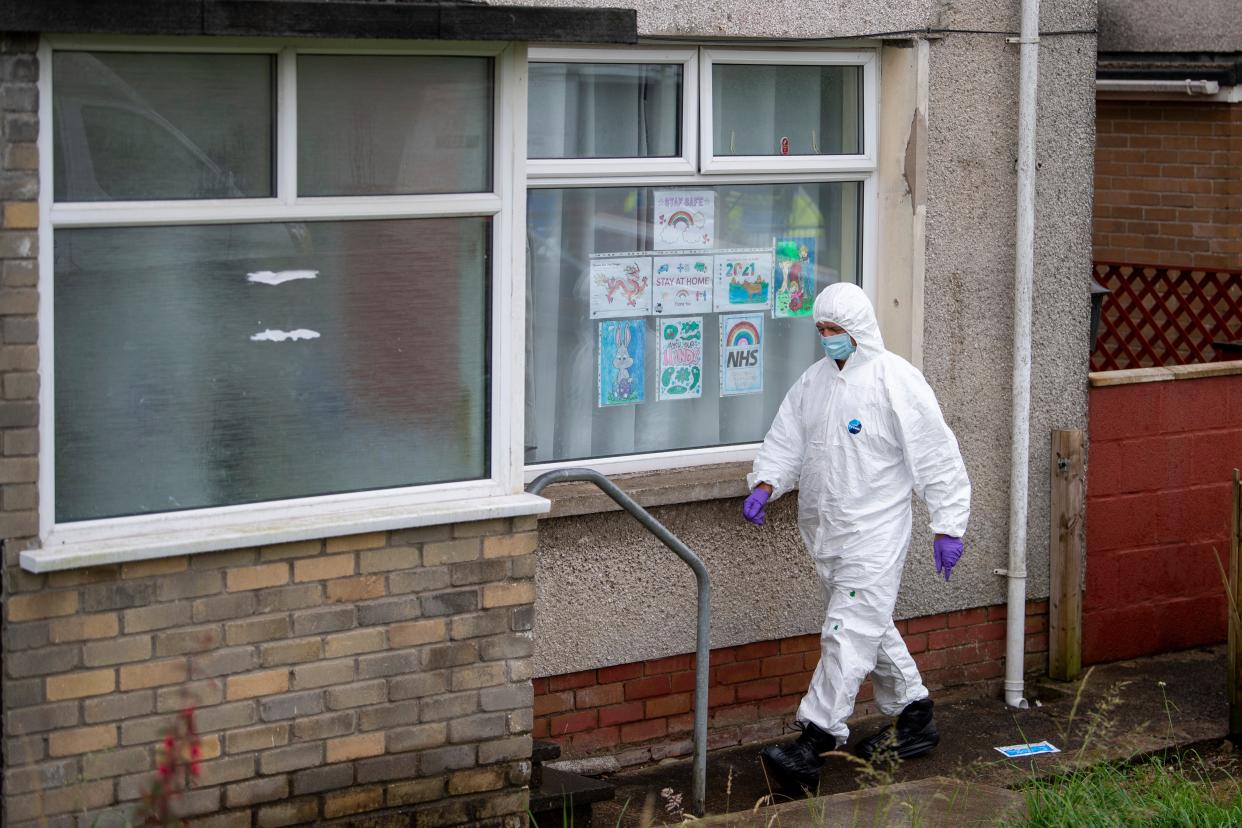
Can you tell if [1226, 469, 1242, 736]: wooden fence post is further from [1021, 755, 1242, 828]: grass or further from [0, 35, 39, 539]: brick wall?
[0, 35, 39, 539]: brick wall

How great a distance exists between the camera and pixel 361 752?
5266mm

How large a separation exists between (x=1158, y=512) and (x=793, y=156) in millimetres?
2608

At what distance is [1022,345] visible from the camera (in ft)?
25.7

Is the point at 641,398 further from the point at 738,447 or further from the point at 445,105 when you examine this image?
the point at 445,105

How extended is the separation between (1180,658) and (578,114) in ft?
13.6

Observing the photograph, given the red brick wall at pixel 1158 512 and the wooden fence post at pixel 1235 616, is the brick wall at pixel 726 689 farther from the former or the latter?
the wooden fence post at pixel 1235 616

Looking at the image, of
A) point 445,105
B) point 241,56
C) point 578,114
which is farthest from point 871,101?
point 241,56

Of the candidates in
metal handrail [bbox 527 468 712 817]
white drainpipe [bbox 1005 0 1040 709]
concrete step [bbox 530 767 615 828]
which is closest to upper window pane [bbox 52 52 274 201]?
metal handrail [bbox 527 468 712 817]

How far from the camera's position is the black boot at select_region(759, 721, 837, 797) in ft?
21.7

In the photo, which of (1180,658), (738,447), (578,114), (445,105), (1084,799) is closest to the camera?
(445,105)

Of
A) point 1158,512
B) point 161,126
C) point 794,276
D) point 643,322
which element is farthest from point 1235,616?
point 161,126

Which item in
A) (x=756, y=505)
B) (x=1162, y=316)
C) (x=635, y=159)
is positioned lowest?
(x=756, y=505)

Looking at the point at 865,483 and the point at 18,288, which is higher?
the point at 18,288

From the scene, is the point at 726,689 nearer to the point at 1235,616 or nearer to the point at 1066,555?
the point at 1066,555
